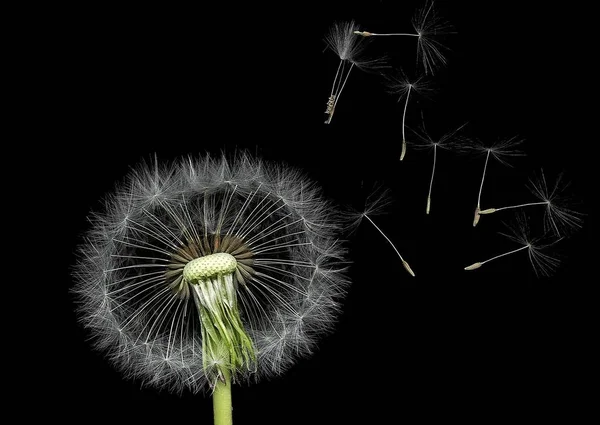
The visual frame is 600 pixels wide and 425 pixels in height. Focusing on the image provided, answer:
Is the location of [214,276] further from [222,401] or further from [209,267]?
[222,401]

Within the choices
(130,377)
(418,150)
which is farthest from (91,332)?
(418,150)

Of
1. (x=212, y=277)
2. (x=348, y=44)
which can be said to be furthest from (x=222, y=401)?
(x=348, y=44)

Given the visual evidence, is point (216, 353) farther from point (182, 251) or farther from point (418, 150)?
point (418, 150)

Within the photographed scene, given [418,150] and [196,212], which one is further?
[418,150]

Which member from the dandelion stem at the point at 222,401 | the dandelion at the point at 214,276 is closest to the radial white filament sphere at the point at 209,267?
the dandelion at the point at 214,276

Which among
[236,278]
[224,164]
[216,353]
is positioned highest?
[224,164]

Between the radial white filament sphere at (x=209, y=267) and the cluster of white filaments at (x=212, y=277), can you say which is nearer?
the radial white filament sphere at (x=209, y=267)

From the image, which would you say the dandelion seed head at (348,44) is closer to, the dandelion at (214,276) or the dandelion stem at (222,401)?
the dandelion at (214,276)

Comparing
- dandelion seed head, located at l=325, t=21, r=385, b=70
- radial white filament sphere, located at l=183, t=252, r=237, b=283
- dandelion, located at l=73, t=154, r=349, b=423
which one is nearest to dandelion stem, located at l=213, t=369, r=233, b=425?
dandelion, located at l=73, t=154, r=349, b=423

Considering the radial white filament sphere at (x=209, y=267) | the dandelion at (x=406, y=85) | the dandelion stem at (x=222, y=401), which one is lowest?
the dandelion stem at (x=222, y=401)
